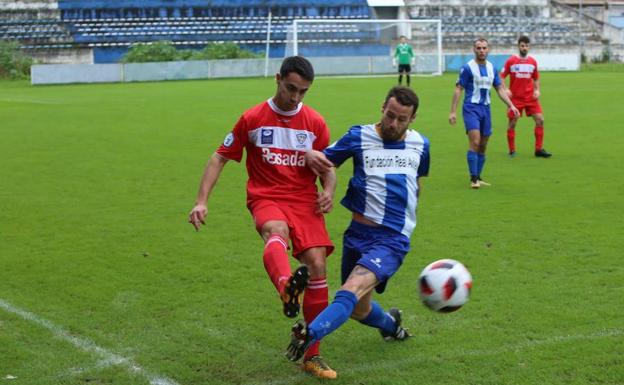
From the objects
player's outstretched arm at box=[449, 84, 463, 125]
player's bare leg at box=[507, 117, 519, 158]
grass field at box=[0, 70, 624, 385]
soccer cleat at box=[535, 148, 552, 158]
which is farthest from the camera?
player's bare leg at box=[507, 117, 519, 158]

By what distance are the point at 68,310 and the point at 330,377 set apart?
241 cm

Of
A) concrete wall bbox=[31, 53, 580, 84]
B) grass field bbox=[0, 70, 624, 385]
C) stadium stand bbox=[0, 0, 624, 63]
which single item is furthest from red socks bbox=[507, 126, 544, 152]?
stadium stand bbox=[0, 0, 624, 63]

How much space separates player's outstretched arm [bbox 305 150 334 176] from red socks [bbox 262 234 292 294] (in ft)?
1.76

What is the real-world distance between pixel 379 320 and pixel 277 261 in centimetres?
87

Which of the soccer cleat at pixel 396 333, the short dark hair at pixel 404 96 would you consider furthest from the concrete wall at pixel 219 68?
the short dark hair at pixel 404 96

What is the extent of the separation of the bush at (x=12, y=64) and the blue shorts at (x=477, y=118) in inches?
1395

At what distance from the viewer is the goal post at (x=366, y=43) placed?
44.3 meters

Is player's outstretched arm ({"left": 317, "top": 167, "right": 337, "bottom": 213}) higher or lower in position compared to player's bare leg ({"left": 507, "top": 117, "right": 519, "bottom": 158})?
higher

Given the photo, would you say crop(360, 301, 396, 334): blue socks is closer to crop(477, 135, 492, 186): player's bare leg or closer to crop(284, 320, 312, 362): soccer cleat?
crop(284, 320, 312, 362): soccer cleat

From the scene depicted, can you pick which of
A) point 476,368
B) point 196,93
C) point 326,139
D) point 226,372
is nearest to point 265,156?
point 326,139

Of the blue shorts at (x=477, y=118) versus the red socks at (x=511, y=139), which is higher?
the blue shorts at (x=477, y=118)

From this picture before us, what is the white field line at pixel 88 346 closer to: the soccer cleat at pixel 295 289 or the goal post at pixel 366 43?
the soccer cleat at pixel 295 289

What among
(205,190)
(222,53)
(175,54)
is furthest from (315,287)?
(175,54)

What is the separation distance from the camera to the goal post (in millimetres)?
44312
